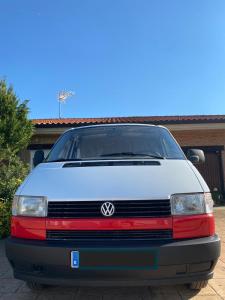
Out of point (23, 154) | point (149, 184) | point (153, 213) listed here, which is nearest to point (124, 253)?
point (153, 213)

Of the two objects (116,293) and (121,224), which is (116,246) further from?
(116,293)

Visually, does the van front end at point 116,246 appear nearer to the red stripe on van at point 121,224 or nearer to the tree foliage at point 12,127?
the red stripe on van at point 121,224

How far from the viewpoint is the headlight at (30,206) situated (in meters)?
3.43

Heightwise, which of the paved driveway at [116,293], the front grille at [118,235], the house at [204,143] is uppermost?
the house at [204,143]

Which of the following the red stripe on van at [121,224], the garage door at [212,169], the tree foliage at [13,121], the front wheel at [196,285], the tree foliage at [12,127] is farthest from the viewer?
the garage door at [212,169]

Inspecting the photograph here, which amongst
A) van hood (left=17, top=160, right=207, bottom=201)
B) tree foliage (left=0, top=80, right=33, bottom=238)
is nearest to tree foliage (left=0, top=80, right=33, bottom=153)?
tree foliage (left=0, top=80, right=33, bottom=238)

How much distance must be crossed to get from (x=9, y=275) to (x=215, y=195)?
981 cm

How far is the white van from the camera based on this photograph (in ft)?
10.3

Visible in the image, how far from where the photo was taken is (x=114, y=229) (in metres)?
3.28

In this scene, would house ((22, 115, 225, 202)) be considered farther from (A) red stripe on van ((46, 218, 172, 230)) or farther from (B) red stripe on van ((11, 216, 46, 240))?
(A) red stripe on van ((46, 218, 172, 230))

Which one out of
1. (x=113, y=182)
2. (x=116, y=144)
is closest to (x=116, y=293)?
(x=113, y=182)

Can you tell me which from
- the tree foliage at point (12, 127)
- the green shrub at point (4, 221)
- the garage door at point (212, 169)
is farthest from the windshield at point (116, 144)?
the garage door at point (212, 169)

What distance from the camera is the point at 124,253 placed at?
3127 millimetres

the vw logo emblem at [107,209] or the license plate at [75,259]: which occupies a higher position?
the vw logo emblem at [107,209]
